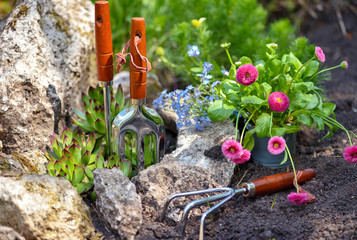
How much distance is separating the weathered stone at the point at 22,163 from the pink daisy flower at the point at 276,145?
1.36 meters

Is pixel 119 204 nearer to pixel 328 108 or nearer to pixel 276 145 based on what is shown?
pixel 276 145

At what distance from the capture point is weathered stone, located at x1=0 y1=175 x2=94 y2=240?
76.2 inches

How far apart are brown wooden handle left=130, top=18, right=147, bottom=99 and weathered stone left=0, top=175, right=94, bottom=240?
674mm

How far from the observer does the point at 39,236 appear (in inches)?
76.5

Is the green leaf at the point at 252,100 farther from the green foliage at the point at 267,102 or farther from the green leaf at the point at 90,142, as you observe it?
the green leaf at the point at 90,142

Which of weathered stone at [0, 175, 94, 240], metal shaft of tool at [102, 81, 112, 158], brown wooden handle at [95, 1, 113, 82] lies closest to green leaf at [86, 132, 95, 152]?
metal shaft of tool at [102, 81, 112, 158]

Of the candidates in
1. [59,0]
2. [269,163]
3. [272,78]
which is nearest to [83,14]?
[59,0]

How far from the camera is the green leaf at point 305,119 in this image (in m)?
2.46

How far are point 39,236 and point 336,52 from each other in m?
3.77

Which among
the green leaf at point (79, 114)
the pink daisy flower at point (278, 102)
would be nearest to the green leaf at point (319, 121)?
the pink daisy flower at point (278, 102)

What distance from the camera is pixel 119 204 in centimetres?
207

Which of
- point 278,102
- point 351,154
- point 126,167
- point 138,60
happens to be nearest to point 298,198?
point 351,154

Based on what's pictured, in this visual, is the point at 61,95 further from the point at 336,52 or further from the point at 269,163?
the point at 336,52

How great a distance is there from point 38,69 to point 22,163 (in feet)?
2.13
